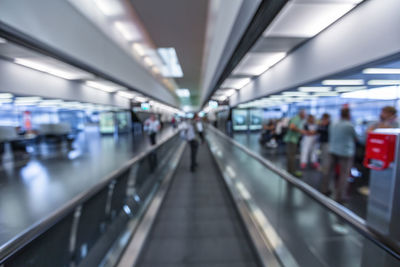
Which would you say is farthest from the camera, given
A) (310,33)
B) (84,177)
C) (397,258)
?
(84,177)

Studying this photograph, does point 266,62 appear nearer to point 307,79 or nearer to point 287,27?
point 307,79

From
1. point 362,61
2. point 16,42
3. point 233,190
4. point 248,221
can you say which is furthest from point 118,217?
point 362,61

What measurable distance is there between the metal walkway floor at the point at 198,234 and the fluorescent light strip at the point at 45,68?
4548mm

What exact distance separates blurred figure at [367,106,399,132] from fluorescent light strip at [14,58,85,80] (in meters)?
6.64

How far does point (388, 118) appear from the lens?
8.24 feet

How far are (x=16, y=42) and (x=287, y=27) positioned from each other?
3891 millimetres

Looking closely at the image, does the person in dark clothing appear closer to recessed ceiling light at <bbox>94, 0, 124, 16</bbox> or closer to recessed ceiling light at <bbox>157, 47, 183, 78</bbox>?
recessed ceiling light at <bbox>94, 0, 124, 16</bbox>

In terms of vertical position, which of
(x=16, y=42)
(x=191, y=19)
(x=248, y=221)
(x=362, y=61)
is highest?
(x=191, y=19)

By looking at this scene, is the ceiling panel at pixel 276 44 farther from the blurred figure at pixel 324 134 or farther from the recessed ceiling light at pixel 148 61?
the recessed ceiling light at pixel 148 61

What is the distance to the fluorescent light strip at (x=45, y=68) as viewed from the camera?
4.33 meters

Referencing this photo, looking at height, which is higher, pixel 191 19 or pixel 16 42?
pixel 191 19

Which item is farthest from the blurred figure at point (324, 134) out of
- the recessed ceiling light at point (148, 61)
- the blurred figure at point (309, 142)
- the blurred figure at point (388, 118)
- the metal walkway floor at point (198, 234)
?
the recessed ceiling light at point (148, 61)

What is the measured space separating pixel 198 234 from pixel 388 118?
315 centimetres

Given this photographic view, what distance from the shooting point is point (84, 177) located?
557 cm
